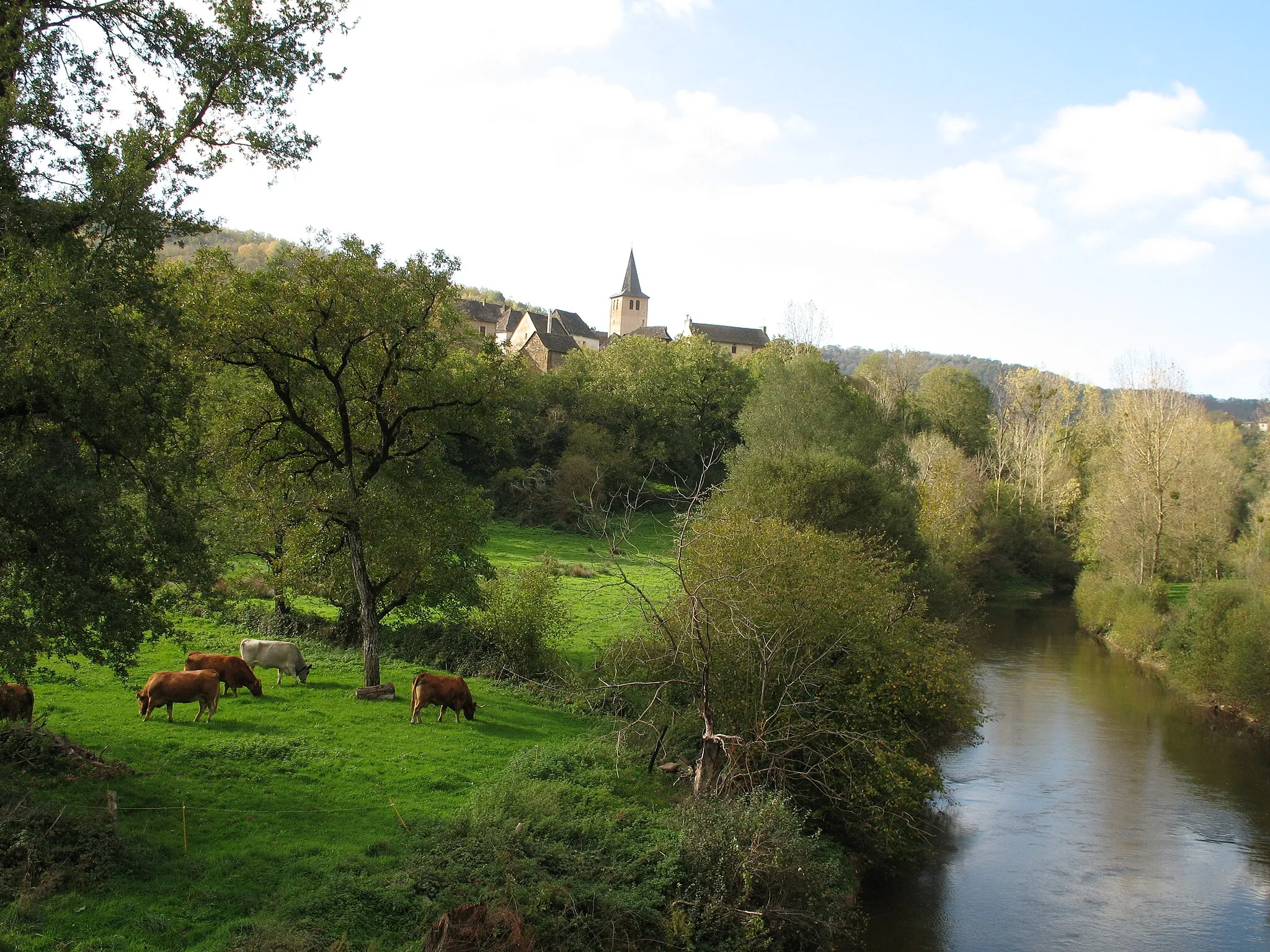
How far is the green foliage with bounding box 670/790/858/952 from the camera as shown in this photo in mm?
13961

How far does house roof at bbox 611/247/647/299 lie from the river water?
106 metres

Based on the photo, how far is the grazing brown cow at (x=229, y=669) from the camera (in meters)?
19.5

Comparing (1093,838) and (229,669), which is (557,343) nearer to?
(229,669)

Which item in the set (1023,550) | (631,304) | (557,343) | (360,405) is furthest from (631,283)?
(360,405)

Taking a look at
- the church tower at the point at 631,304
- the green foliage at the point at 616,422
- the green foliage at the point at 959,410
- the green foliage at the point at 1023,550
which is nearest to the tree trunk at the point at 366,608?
the green foliage at the point at 616,422

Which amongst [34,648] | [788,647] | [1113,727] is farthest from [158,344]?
[1113,727]

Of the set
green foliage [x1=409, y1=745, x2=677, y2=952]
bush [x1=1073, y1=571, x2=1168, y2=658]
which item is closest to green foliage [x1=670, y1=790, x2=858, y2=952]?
green foliage [x1=409, y1=745, x2=677, y2=952]

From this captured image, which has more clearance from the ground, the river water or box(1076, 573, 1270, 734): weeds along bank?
box(1076, 573, 1270, 734): weeds along bank

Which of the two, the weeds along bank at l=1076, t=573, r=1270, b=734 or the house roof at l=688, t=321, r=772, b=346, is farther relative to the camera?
the house roof at l=688, t=321, r=772, b=346

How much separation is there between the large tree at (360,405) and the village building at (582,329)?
178 feet

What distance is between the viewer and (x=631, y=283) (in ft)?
449

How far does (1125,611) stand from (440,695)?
3850cm

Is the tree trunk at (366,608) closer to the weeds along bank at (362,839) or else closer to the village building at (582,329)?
the weeds along bank at (362,839)

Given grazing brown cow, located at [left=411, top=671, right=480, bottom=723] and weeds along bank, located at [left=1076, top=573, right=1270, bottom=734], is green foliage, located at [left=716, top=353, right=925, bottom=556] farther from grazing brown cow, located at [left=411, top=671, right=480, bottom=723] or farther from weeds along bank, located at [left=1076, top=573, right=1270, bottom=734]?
weeds along bank, located at [left=1076, top=573, right=1270, bottom=734]
